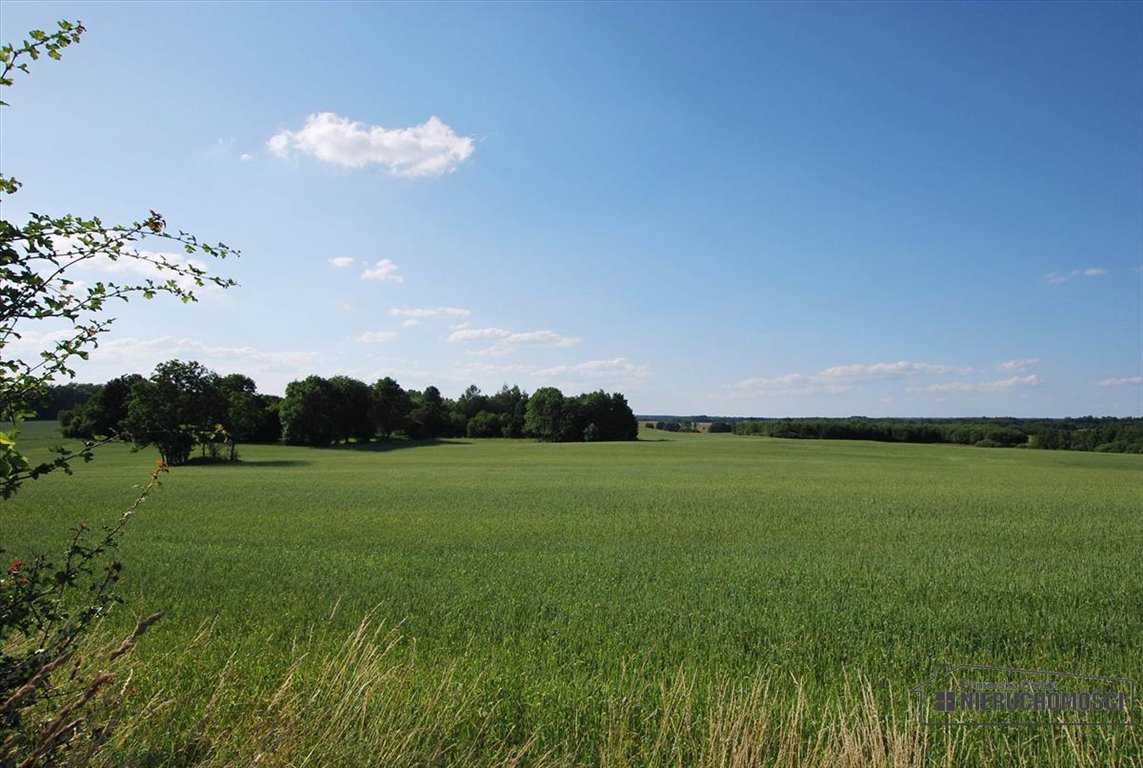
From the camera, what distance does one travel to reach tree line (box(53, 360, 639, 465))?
43969mm

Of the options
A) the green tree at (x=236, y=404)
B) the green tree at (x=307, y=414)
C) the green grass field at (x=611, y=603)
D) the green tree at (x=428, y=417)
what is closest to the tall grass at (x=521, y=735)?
A: the green grass field at (x=611, y=603)

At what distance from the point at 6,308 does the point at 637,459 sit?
2178 inches

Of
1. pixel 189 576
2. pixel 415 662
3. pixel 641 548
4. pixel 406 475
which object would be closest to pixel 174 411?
pixel 406 475

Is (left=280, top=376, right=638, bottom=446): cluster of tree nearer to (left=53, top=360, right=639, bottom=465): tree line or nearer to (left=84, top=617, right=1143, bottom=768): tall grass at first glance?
(left=53, top=360, right=639, bottom=465): tree line

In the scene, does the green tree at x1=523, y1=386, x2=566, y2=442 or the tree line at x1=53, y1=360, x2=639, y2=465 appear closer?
the tree line at x1=53, y1=360, x2=639, y2=465

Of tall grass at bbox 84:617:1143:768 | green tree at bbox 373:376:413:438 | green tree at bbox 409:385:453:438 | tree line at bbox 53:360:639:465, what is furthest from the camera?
green tree at bbox 409:385:453:438

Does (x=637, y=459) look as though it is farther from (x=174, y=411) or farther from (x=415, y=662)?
(x=415, y=662)

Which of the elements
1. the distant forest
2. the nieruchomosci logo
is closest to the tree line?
the nieruchomosci logo

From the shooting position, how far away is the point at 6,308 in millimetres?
3082

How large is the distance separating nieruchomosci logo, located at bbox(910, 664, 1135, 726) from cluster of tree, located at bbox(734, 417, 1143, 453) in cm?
9130

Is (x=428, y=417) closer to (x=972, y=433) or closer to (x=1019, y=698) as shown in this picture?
(x=972, y=433)

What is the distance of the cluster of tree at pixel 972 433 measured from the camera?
271 feet

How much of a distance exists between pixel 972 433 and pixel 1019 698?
100663 mm

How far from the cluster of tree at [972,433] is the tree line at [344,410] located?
27522 mm
